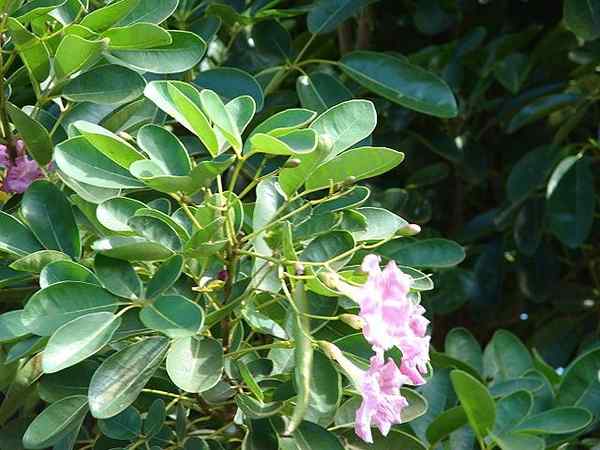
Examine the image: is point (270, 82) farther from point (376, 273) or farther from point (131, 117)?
point (376, 273)

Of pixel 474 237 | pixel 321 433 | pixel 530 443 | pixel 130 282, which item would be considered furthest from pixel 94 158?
pixel 474 237

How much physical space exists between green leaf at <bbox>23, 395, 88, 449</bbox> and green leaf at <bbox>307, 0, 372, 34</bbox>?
743 mm

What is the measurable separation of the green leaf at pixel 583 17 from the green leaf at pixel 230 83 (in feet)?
2.06

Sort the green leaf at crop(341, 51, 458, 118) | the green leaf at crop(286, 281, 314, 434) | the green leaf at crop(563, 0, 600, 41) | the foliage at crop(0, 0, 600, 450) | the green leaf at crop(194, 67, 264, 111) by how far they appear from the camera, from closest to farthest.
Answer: the green leaf at crop(286, 281, 314, 434), the foliage at crop(0, 0, 600, 450), the green leaf at crop(194, 67, 264, 111), the green leaf at crop(341, 51, 458, 118), the green leaf at crop(563, 0, 600, 41)

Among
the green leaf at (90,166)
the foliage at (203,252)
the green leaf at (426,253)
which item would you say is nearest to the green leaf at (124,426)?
the foliage at (203,252)

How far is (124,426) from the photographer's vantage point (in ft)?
4.17

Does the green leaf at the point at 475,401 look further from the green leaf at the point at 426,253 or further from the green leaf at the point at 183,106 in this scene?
the green leaf at the point at 183,106

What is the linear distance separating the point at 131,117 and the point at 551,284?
1065 mm

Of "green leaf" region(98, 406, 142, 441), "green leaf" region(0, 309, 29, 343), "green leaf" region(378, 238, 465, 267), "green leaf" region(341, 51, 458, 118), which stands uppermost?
"green leaf" region(0, 309, 29, 343)

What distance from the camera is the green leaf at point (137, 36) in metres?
1.27

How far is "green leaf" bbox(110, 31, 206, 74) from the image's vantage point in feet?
4.44

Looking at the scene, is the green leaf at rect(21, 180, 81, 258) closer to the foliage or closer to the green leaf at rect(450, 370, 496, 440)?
the foliage

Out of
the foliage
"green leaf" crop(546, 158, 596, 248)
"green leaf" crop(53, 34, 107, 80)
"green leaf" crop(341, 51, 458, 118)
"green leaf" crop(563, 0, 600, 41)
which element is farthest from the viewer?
"green leaf" crop(546, 158, 596, 248)

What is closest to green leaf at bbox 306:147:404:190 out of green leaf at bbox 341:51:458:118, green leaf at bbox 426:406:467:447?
green leaf at bbox 426:406:467:447
